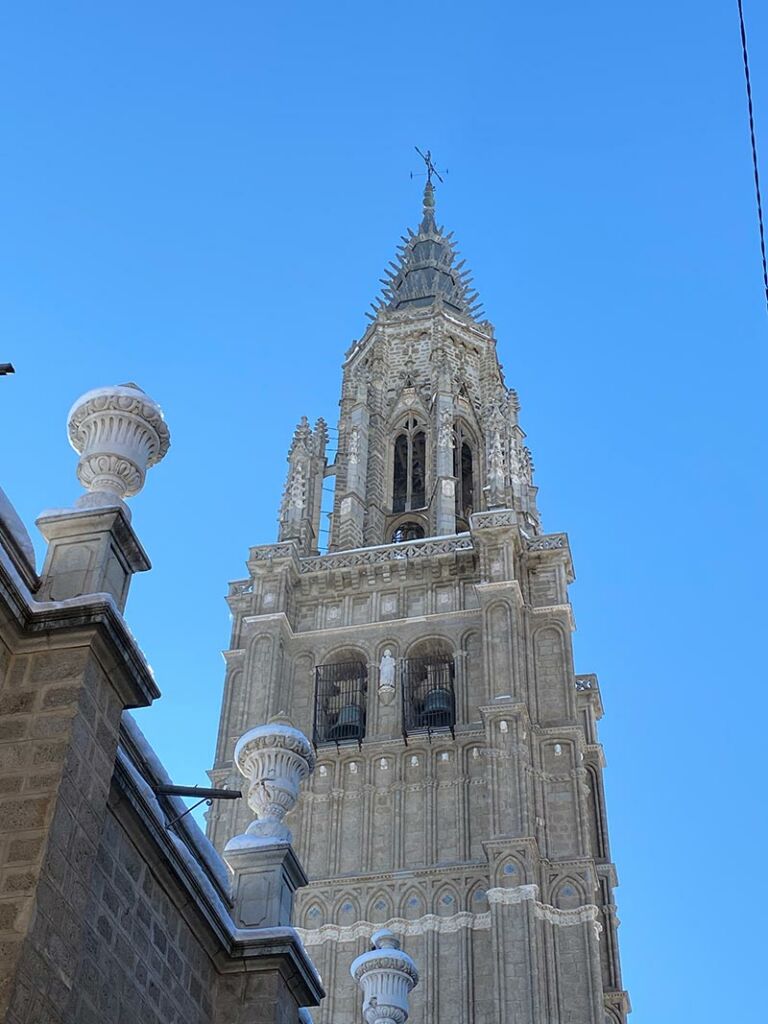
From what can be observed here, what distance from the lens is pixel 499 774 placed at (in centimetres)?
3188

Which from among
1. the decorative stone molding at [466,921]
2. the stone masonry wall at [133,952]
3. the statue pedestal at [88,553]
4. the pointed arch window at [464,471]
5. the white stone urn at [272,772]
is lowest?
the stone masonry wall at [133,952]

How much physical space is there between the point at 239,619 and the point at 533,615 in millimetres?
7308

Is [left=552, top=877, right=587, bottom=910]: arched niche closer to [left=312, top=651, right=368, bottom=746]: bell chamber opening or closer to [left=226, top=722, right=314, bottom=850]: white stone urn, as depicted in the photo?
[left=312, top=651, right=368, bottom=746]: bell chamber opening

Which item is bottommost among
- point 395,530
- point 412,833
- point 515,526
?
point 412,833

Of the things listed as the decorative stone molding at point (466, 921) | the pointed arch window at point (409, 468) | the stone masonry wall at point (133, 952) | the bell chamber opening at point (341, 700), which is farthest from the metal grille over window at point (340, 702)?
the stone masonry wall at point (133, 952)

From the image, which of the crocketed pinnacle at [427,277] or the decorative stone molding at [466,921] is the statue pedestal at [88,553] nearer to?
the decorative stone molding at [466,921]

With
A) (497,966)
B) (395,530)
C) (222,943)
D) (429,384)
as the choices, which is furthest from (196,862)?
(429,384)

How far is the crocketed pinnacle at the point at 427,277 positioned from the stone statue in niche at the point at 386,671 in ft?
55.3

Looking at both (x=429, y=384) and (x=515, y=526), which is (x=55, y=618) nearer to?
(x=515, y=526)

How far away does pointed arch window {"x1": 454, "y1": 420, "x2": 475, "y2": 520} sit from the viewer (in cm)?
4256

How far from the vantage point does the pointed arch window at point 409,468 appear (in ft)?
142

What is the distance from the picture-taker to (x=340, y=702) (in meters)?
35.7

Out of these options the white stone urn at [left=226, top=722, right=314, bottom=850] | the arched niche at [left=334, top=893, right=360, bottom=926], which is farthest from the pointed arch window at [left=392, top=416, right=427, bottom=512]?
the white stone urn at [left=226, top=722, right=314, bottom=850]

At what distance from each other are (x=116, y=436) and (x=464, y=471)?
33.8 meters
